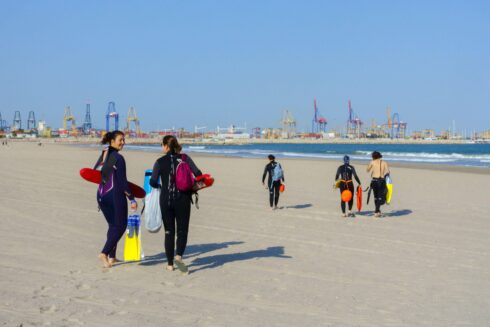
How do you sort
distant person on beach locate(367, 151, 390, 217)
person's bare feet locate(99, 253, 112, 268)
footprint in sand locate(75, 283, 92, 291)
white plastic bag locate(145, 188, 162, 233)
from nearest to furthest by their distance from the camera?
footprint in sand locate(75, 283, 92, 291) < person's bare feet locate(99, 253, 112, 268) < white plastic bag locate(145, 188, 162, 233) < distant person on beach locate(367, 151, 390, 217)

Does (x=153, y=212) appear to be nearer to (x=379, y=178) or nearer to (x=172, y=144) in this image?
(x=172, y=144)

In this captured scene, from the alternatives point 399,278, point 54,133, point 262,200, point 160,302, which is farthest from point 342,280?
point 54,133

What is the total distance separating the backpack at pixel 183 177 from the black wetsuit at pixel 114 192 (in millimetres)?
530

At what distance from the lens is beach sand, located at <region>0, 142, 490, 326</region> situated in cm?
423

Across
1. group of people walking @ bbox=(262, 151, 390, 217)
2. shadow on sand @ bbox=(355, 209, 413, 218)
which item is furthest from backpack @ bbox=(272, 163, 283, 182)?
shadow on sand @ bbox=(355, 209, 413, 218)

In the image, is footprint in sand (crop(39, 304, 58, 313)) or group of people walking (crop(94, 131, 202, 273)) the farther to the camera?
group of people walking (crop(94, 131, 202, 273))

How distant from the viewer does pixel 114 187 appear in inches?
213

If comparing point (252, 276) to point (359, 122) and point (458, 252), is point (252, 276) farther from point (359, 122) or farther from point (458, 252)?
point (359, 122)

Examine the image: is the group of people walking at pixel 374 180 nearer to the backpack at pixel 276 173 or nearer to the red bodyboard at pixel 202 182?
the backpack at pixel 276 173

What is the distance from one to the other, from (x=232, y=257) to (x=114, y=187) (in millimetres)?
1691

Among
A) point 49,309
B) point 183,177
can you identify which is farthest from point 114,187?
point 49,309

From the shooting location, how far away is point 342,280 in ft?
17.5

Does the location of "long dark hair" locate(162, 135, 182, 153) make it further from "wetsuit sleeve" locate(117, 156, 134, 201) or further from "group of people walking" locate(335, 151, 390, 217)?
"group of people walking" locate(335, 151, 390, 217)

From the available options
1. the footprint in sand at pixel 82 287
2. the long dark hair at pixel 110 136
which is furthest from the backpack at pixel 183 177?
the footprint in sand at pixel 82 287
